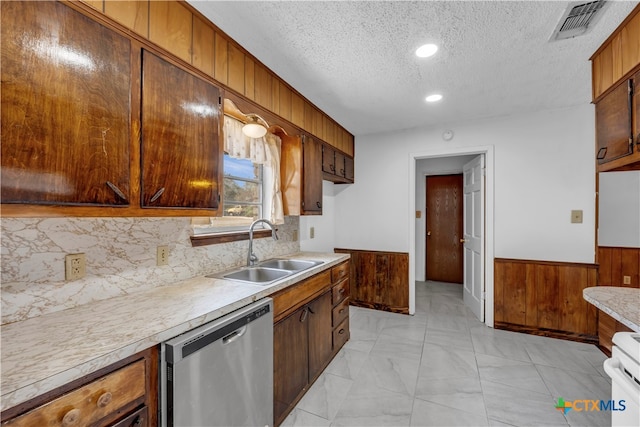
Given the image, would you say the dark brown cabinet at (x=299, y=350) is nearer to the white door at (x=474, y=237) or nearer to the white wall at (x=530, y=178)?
the white wall at (x=530, y=178)

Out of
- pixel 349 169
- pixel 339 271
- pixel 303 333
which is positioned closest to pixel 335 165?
pixel 349 169

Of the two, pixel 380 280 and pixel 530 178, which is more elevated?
pixel 530 178

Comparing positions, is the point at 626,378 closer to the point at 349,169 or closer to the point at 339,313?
the point at 339,313

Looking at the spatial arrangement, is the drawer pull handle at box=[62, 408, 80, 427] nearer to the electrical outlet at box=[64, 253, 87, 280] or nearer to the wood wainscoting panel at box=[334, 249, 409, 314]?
the electrical outlet at box=[64, 253, 87, 280]

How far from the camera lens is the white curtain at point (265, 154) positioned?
2.14 meters

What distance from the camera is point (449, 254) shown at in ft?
16.8

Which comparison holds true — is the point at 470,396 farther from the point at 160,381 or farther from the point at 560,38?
the point at 560,38

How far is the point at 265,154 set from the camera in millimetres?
2471

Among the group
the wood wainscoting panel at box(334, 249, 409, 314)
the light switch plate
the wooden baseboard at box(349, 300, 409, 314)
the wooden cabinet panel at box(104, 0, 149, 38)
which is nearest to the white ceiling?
the wooden cabinet panel at box(104, 0, 149, 38)

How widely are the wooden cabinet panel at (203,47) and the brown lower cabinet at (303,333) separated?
138 centimetres

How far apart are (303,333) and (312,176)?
4.86ft

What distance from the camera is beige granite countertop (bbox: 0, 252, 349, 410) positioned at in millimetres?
757

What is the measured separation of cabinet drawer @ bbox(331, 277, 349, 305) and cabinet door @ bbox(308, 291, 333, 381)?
86mm

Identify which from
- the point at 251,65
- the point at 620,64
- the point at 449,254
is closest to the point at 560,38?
the point at 620,64
